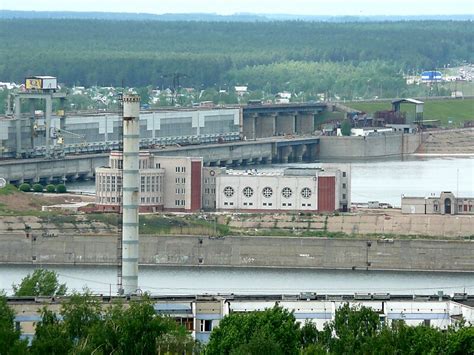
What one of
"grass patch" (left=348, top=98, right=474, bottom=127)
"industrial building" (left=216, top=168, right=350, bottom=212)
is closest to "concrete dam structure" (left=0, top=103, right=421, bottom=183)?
"grass patch" (left=348, top=98, right=474, bottom=127)

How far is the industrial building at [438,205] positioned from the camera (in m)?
45.2

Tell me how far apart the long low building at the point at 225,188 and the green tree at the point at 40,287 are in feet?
48.6

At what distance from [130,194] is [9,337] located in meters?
9.83

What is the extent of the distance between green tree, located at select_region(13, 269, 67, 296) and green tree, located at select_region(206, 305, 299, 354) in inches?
208

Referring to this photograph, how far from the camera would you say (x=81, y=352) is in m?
22.6

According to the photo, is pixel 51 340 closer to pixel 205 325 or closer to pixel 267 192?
pixel 205 325

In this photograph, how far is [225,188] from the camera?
47062mm

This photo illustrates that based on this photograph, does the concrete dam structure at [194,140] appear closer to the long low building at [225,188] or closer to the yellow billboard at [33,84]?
the yellow billboard at [33,84]

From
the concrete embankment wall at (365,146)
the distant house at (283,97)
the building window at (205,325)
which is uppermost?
the distant house at (283,97)

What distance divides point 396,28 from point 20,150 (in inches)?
3488

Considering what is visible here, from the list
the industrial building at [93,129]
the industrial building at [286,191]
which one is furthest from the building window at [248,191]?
the industrial building at [93,129]

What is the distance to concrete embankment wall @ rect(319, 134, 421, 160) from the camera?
73438 millimetres

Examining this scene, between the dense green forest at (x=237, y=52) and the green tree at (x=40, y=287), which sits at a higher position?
the dense green forest at (x=237, y=52)

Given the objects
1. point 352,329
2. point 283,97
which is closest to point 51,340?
point 352,329
